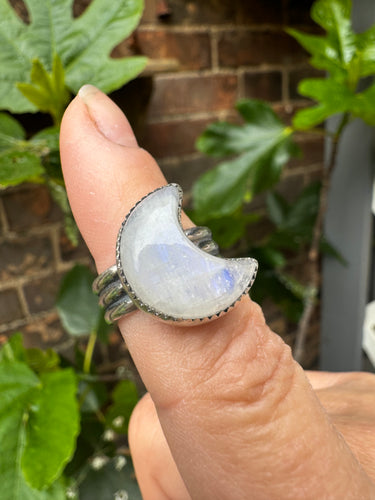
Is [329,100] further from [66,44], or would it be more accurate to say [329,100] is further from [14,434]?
[14,434]

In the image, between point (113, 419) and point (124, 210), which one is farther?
point (113, 419)

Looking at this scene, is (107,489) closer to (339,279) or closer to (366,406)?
(366,406)

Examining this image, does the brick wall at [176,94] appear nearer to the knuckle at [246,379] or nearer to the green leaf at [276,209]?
the green leaf at [276,209]

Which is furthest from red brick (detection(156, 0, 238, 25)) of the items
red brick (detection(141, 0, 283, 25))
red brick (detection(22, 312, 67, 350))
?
red brick (detection(22, 312, 67, 350))

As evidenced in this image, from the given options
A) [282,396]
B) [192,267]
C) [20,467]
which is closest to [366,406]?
[282,396]

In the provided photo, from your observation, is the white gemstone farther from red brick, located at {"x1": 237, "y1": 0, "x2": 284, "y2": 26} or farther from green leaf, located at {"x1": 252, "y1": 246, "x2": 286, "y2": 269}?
red brick, located at {"x1": 237, "y1": 0, "x2": 284, "y2": 26}
